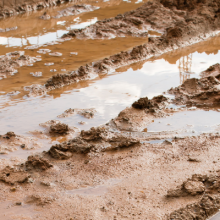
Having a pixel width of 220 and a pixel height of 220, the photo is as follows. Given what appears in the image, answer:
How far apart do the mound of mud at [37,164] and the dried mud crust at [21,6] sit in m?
10.3

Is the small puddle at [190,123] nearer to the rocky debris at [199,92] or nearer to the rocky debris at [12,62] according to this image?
the rocky debris at [199,92]

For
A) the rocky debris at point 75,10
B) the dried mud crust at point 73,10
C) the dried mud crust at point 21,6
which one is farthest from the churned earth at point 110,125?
the rocky debris at point 75,10

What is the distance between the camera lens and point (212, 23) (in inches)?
415

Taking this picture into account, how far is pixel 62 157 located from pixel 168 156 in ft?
4.57

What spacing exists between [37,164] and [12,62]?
4.18 m

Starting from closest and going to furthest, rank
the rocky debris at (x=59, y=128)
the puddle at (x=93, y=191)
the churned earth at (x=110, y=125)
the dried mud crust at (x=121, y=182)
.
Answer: the dried mud crust at (x=121, y=182)
the churned earth at (x=110, y=125)
the puddle at (x=93, y=191)
the rocky debris at (x=59, y=128)

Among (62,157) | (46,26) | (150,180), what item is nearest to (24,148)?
(62,157)

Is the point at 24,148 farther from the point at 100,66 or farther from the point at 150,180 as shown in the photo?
the point at 100,66

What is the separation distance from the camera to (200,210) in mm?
3070

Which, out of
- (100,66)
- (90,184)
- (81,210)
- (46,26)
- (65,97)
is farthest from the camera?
(46,26)

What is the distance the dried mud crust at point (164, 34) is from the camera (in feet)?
22.8

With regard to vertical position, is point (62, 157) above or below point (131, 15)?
below

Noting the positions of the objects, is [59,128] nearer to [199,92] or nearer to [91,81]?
[91,81]

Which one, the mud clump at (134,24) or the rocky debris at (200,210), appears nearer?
the rocky debris at (200,210)
